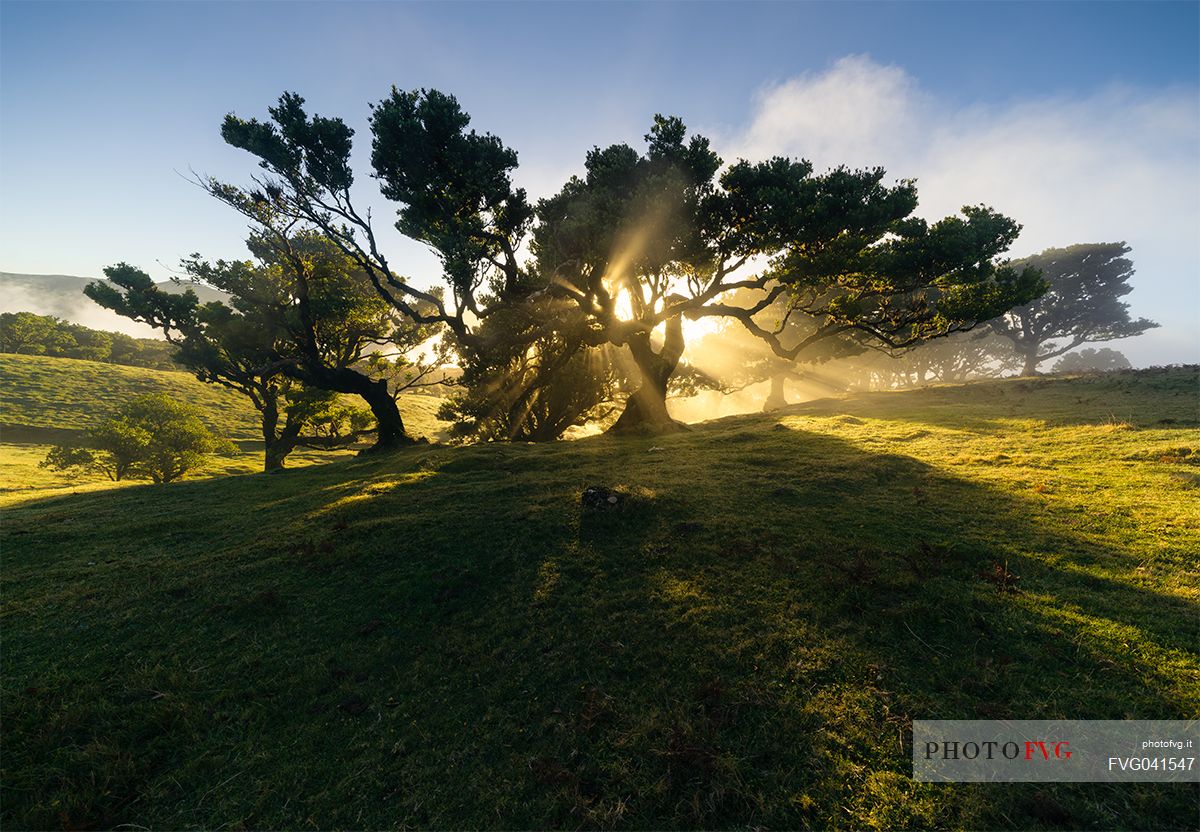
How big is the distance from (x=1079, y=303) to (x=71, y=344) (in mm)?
160394

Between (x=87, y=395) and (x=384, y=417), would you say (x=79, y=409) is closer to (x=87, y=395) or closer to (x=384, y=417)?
(x=87, y=395)

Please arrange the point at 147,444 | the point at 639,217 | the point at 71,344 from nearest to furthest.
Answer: the point at 639,217 < the point at 147,444 < the point at 71,344

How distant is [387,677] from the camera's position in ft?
18.2

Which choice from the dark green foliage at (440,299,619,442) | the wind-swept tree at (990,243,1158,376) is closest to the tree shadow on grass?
the dark green foliage at (440,299,619,442)

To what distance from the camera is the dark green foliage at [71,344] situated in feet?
227

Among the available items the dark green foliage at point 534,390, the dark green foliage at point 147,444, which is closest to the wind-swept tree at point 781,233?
the dark green foliage at point 534,390

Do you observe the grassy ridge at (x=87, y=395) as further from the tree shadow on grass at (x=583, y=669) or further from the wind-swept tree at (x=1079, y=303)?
the wind-swept tree at (x=1079, y=303)

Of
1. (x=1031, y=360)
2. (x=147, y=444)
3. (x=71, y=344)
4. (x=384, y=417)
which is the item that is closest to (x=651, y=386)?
(x=384, y=417)

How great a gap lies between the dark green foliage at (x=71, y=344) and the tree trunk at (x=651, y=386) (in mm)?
89483

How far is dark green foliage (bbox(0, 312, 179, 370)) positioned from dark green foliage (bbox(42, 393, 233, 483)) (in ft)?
201

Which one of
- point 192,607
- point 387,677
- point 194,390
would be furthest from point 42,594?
point 194,390

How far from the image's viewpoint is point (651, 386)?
1043 inches

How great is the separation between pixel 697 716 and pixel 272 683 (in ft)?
17.6

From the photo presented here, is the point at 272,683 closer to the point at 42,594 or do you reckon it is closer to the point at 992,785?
the point at 42,594
